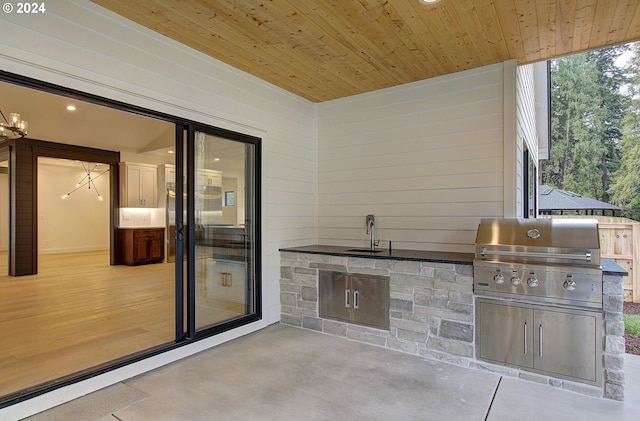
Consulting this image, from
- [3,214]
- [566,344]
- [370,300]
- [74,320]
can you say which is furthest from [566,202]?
[3,214]

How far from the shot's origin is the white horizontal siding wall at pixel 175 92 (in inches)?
88.3

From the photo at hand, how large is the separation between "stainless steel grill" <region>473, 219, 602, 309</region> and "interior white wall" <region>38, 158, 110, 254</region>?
1130 centimetres

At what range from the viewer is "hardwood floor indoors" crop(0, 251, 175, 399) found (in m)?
2.85

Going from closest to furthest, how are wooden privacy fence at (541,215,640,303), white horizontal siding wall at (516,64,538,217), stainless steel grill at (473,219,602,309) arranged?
stainless steel grill at (473,219,602,309)
white horizontal siding wall at (516,64,538,217)
wooden privacy fence at (541,215,640,303)

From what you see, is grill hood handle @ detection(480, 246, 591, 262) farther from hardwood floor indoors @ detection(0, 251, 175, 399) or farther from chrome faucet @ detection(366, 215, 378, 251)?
hardwood floor indoors @ detection(0, 251, 175, 399)

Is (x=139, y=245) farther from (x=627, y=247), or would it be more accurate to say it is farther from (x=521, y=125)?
(x=627, y=247)

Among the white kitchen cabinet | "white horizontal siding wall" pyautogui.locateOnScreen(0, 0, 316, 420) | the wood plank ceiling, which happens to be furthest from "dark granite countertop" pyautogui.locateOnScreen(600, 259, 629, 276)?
the white kitchen cabinet

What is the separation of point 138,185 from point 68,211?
399 cm

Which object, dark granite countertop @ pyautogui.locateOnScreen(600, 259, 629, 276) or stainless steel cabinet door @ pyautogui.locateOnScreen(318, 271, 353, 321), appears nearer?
dark granite countertop @ pyautogui.locateOnScreen(600, 259, 629, 276)

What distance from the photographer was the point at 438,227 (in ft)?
12.6

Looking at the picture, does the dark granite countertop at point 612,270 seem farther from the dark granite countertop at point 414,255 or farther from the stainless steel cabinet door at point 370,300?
the stainless steel cabinet door at point 370,300

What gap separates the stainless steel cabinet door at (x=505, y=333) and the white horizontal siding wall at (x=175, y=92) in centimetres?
222

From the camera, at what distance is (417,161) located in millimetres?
4012

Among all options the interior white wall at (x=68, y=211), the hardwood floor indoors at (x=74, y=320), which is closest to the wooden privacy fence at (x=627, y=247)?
the hardwood floor indoors at (x=74, y=320)
